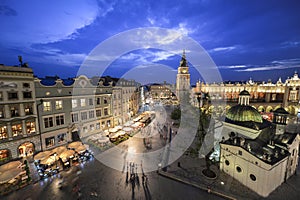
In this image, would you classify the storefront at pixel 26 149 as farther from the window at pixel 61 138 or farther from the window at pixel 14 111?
the window at pixel 14 111

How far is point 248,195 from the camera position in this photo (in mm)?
15414

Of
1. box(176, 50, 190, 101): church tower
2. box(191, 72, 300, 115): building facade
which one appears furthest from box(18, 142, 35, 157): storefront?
box(176, 50, 190, 101): church tower

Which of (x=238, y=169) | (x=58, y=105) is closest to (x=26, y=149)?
(x=58, y=105)

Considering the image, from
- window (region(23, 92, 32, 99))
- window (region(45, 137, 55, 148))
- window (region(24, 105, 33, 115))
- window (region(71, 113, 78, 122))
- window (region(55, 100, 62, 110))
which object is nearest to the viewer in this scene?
window (region(23, 92, 32, 99))

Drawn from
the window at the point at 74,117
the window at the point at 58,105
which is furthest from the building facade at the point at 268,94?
the window at the point at 58,105

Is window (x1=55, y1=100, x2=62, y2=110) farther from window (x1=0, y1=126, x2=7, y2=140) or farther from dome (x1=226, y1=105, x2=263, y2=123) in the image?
dome (x1=226, y1=105, x2=263, y2=123)

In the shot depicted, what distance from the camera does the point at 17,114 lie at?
21.4 metres

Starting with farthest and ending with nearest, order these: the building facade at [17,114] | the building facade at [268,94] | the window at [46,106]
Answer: the building facade at [268,94] < the window at [46,106] < the building facade at [17,114]

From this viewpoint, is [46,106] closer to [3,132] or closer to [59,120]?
[59,120]

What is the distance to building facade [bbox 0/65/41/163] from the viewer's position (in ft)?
66.0

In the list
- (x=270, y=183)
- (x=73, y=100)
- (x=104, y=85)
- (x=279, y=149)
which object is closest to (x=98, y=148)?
(x=73, y=100)

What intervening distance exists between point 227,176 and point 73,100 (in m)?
28.9

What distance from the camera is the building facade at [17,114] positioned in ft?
66.0

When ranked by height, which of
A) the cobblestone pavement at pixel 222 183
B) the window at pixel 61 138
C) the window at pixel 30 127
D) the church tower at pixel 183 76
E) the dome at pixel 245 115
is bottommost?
the cobblestone pavement at pixel 222 183
